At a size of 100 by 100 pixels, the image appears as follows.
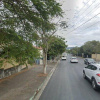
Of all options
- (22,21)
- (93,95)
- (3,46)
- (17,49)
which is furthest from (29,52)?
(93,95)

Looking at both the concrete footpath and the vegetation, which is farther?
the concrete footpath

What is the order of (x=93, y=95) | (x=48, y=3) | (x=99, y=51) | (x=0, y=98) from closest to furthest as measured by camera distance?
(x=48, y=3) < (x=0, y=98) < (x=93, y=95) < (x=99, y=51)

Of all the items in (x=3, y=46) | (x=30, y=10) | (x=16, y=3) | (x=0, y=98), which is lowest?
(x=0, y=98)

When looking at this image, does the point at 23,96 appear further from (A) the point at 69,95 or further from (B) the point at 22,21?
(B) the point at 22,21

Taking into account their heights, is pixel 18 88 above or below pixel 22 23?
below

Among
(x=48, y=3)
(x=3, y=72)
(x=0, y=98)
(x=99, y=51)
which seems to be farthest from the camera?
(x=99, y=51)

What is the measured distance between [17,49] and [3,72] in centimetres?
584

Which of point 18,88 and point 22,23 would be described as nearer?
point 22,23

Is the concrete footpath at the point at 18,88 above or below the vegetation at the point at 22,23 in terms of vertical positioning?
below

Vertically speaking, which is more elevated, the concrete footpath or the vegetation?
the vegetation

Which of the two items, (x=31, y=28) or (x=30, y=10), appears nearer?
(x=30, y=10)

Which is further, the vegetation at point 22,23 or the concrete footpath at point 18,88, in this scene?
the concrete footpath at point 18,88

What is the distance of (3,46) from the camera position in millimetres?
4059

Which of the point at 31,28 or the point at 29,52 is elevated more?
the point at 31,28
